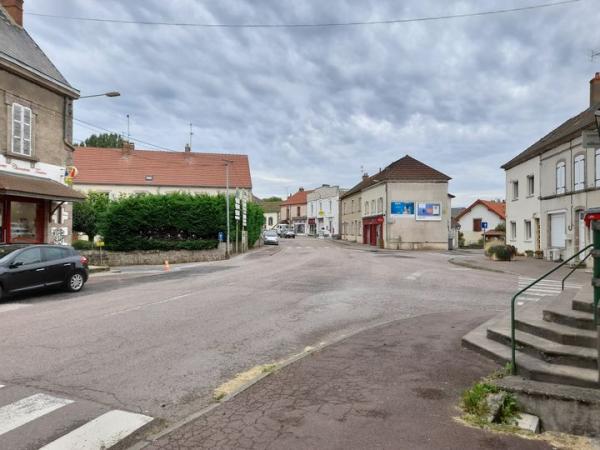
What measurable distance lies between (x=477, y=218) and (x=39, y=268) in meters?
61.2

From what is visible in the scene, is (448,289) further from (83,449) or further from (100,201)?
(100,201)

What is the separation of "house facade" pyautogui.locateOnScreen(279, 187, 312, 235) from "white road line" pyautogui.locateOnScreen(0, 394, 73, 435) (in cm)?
→ 9519

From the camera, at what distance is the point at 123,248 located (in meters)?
30.6

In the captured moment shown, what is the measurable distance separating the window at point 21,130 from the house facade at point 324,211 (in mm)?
61473

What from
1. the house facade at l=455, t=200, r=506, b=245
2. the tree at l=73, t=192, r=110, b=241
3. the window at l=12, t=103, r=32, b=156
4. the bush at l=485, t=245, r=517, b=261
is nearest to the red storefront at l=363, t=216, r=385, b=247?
the house facade at l=455, t=200, r=506, b=245

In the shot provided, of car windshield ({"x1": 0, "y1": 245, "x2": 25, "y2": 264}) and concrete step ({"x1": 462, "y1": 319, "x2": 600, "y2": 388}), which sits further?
car windshield ({"x1": 0, "y1": 245, "x2": 25, "y2": 264})

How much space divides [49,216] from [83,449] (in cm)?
1867

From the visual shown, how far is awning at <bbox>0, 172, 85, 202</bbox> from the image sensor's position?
16.2m

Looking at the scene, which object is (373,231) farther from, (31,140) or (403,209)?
(31,140)

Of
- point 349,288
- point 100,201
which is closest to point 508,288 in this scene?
point 349,288

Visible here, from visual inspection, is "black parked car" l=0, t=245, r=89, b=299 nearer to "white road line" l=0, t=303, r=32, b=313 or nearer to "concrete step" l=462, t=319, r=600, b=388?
"white road line" l=0, t=303, r=32, b=313

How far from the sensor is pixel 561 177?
24.8m

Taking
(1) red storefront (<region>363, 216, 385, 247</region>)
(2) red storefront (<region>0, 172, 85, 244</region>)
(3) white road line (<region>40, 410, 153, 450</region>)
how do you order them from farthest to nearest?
(1) red storefront (<region>363, 216, 385, 247</region>) < (2) red storefront (<region>0, 172, 85, 244</region>) < (3) white road line (<region>40, 410, 153, 450</region>)

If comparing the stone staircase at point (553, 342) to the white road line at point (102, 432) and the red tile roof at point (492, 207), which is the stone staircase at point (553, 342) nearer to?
the white road line at point (102, 432)
